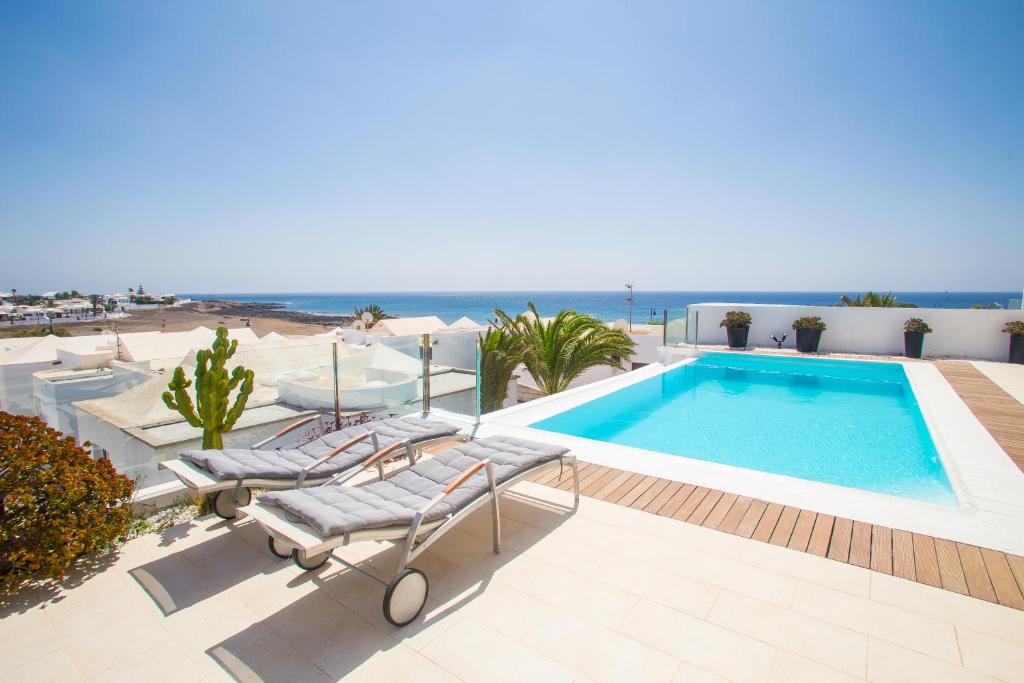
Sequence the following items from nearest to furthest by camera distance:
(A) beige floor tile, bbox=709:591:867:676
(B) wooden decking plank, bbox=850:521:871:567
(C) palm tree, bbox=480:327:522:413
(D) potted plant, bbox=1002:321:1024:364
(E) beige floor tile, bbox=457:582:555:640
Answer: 1. (A) beige floor tile, bbox=709:591:867:676
2. (E) beige floor tile, bbox=457:582:555:640
3. (B) wooden decking plank, bbox=850:521:871:567
4. (C) palm tree, bbox=480:327:522:413
5. (D) potted plant, bbox=1002:321:1024:364

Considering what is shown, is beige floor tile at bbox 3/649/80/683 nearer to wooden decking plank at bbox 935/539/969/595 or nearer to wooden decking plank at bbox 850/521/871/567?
wooden decking plank at bbox 850/521/871/567

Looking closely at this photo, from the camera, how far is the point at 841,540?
2.98 metres

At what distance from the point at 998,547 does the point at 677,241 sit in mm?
40377

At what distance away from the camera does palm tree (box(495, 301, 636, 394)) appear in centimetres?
964

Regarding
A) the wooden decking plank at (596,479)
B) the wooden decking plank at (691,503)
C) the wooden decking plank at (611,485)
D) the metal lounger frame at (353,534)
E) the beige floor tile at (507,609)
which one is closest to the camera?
the metal lounger frame at (353,534)

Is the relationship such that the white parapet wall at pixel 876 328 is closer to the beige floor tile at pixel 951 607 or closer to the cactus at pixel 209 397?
the beige floor tile at pixel 951 607

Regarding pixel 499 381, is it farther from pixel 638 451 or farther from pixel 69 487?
pixel 69 487

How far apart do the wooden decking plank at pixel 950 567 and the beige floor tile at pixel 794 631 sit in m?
0.82

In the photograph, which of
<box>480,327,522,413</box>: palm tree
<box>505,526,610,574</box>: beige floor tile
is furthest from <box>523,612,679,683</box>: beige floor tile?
<box>480,327,522,413</box>: palm tree

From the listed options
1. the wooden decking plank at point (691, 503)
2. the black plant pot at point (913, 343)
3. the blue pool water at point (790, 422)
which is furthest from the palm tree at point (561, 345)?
the black plant pot at point (913, 343)

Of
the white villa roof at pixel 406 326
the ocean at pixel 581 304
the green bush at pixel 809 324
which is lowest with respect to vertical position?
the ocean at pixel 581 304

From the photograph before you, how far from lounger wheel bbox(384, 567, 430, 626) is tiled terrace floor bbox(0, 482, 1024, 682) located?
0.08 meters

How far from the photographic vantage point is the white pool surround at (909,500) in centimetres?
314

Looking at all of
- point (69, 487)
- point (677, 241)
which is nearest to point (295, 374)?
point (69, 487)
